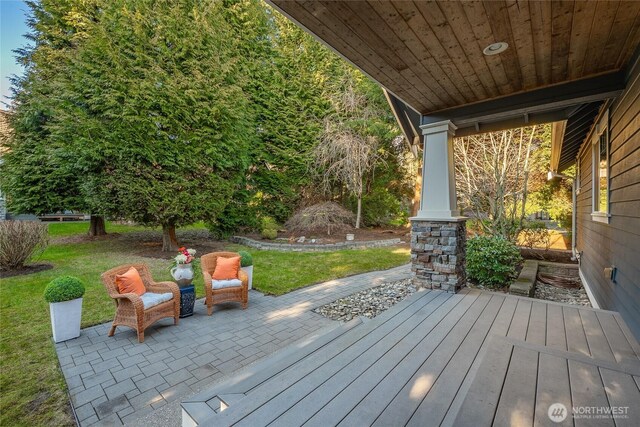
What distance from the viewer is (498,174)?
25.3 ft

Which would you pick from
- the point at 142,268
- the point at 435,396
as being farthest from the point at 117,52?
the point at 435,396

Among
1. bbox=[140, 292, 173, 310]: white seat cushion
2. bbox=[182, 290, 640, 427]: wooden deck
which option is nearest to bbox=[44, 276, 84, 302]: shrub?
bbox=[140, 292, 173, 310]: white seat cushion

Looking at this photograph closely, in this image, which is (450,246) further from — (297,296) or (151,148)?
(151,148)

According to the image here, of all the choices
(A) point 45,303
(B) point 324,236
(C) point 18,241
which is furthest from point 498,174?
(C) point 18,241

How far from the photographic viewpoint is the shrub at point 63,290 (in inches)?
131

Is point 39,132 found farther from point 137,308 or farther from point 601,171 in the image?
point 601,171

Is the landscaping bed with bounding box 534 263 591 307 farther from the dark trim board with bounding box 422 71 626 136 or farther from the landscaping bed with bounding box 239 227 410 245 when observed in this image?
the landscaping bed with bounding box 239 227 410 245

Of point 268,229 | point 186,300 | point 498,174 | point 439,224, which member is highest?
point 498,174

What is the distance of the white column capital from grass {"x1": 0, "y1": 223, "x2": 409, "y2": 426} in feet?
11.4

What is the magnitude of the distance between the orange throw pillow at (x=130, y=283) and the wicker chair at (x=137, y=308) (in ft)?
0.17

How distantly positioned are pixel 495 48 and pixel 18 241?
864cm

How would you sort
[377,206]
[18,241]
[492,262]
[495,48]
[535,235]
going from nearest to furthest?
[495,48]
[492,262]
[18,241]
[535,235]
[377,206]

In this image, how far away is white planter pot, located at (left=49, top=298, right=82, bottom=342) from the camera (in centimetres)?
336

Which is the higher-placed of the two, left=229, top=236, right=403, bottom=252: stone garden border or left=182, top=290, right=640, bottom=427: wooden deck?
left=182, top=290, right=640, bottom=427: wooden deck
